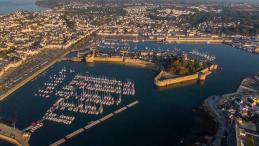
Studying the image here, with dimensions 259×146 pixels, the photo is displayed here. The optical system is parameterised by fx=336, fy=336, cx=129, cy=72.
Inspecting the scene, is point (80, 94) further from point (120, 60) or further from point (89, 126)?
point (120, 60)

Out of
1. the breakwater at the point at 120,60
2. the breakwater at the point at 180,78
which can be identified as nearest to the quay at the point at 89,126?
the breakwater at the point at 180,78

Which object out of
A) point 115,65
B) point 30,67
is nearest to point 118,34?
point 115,65

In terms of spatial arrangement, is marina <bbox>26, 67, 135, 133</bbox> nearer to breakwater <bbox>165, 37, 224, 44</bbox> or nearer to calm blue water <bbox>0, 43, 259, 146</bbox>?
calm blue water <bbox>0, 43, 259, 146</bbox>

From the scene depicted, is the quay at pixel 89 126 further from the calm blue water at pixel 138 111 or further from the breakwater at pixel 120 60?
the breakwater at pixel 120 60

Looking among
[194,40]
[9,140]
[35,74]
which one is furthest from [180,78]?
[194,40]

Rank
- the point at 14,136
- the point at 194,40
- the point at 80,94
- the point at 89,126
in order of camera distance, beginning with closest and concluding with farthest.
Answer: the point at 14,136 → the point at 89,126 → the point at 80,94 → the point at 194,40

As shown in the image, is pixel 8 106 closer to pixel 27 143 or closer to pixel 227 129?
pixel 27 143
